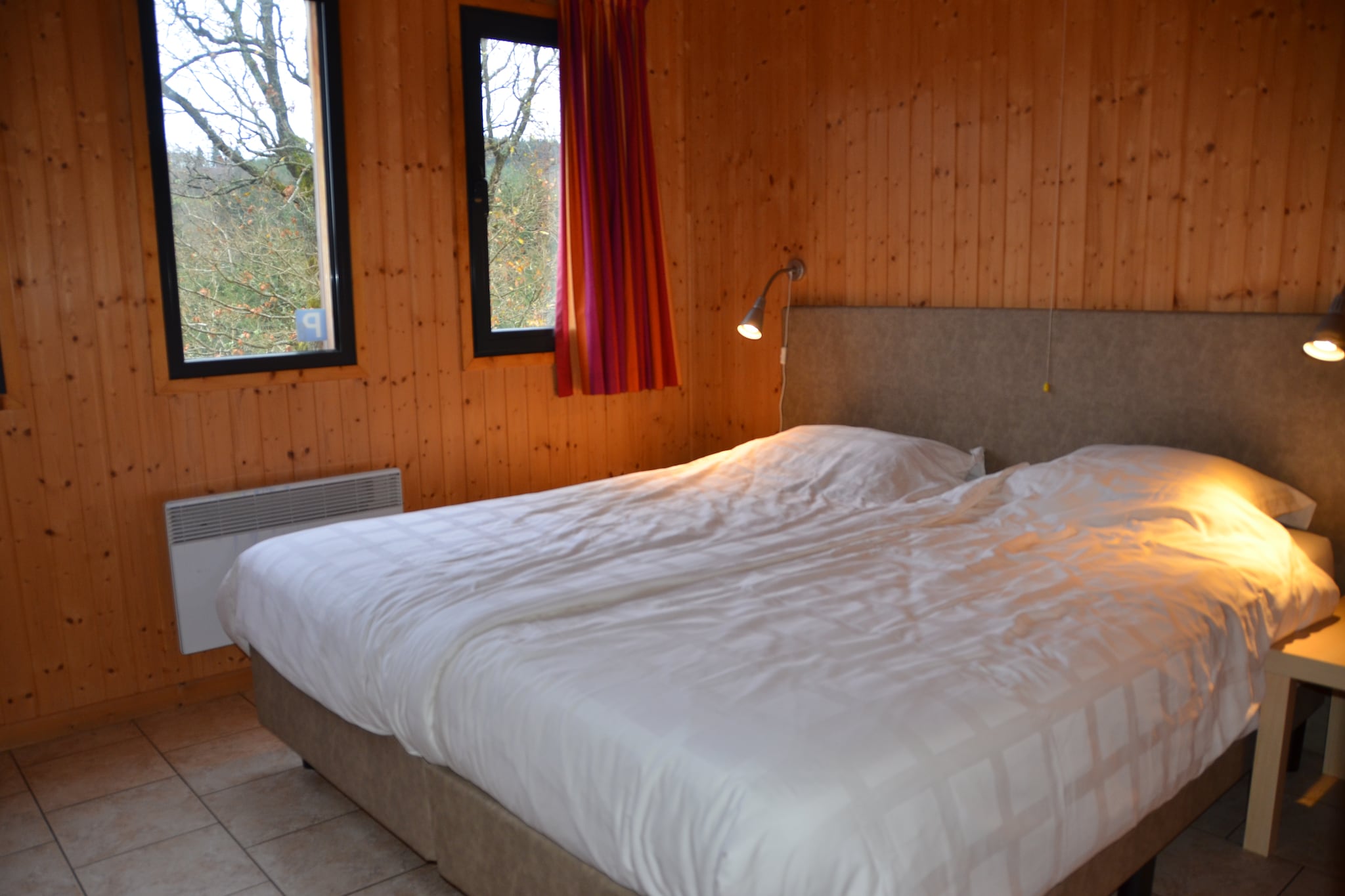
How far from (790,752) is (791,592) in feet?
2.45

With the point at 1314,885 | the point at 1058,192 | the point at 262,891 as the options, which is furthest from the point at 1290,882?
the point at 262,891

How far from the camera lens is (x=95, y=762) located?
292 centimetres

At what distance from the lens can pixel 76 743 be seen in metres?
3.05

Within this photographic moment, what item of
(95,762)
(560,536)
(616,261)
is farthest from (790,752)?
(616,261)

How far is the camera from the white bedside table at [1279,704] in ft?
7.23

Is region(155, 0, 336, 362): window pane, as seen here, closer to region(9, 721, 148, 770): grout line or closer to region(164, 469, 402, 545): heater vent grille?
region(164, 469, 402, 545): heater vent grille

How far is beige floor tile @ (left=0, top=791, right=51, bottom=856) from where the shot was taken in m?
2.47

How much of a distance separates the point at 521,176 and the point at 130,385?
1616 millimetres

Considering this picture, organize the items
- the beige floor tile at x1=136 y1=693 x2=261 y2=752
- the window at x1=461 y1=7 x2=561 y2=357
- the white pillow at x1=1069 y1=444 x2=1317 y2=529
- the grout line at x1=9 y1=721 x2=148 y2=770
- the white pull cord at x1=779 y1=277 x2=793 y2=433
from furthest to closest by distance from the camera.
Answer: the white pull cord at x1=779 y1=277 x2=793 y2=433 < the window at x1=461 y1=7 x2=561 y2=357 < the beige floor tile at x1=136 y1=693 x2=261 y2=752 < the grout line at x1=9 y1=721 x2=148 y2=770 < the white pillow at x1=1069 y1=444 x2=1317 y2=529

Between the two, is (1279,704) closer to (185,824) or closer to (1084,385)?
(1084,385)

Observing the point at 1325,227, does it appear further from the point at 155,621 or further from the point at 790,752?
the point at 155,621

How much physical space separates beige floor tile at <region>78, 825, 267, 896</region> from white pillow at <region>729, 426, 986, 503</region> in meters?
1.80

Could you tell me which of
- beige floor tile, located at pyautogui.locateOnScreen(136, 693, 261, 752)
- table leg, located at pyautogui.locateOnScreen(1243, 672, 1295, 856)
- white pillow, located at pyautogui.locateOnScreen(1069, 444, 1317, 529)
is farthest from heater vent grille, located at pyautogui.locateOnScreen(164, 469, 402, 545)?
table leg, located at pyautogui.locateOnScreen(1243, 672, 1295, 856)

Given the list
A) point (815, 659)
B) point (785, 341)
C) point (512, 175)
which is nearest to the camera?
point (815, 659)
